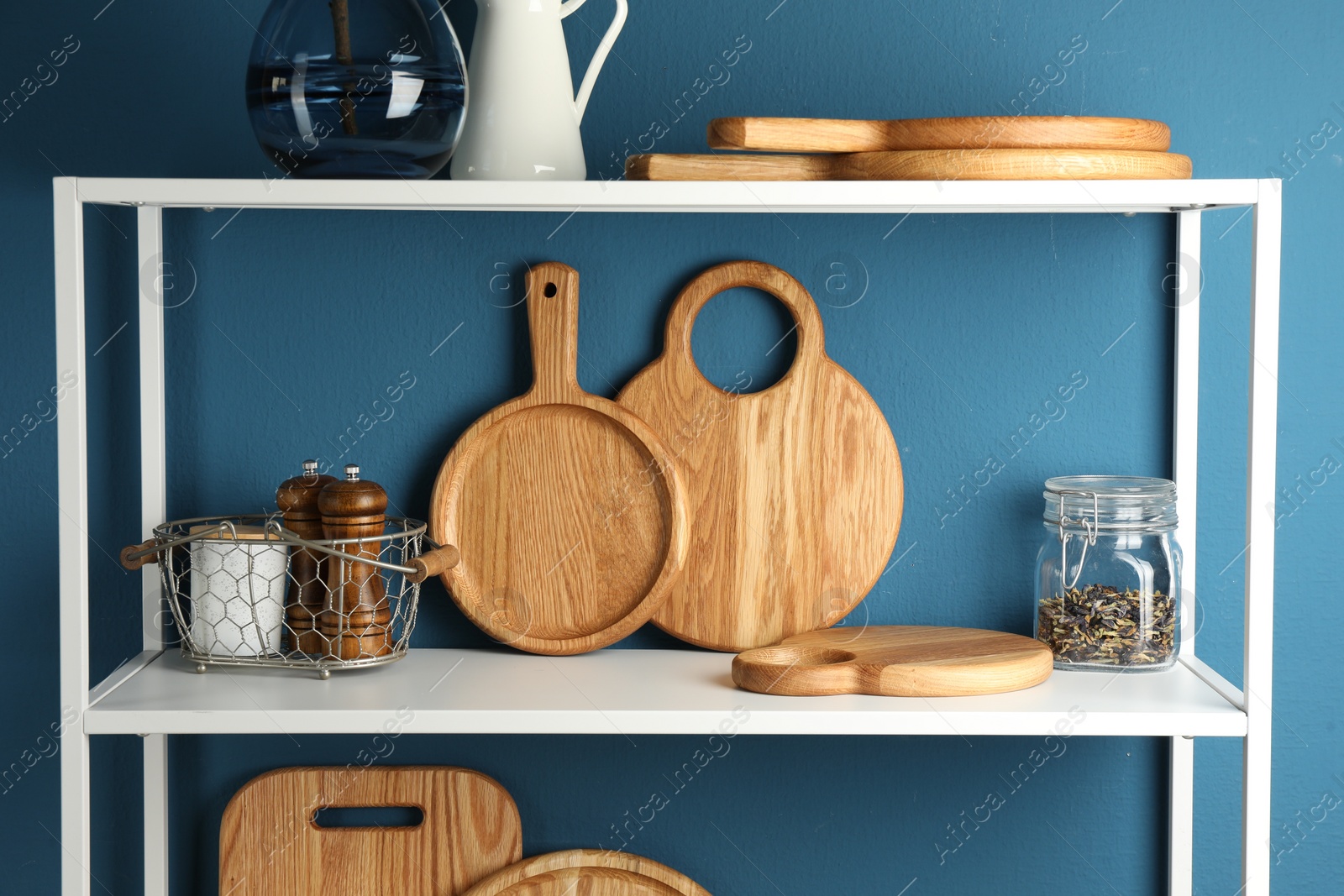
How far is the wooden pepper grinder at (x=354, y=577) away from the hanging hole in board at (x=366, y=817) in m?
0.22

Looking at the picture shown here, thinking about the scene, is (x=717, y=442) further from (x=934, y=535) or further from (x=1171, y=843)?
(x=1171, y=843)

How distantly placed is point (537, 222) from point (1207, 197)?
571 millimetres

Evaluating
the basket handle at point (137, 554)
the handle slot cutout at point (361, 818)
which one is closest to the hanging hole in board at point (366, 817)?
the handle slot cutout at point (361, 818)

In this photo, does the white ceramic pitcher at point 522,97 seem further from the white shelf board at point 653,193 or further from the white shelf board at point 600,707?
the white shelf board at point 600,707

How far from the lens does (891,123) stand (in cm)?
90

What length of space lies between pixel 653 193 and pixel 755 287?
23 cm

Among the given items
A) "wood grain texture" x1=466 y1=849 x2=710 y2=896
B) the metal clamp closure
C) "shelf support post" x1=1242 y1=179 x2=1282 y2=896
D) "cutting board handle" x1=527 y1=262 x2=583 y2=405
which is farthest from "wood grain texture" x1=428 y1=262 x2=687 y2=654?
"shelf support post" x1=1242 y1=179 x2=1282 y2=896

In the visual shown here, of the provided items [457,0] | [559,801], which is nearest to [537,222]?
[457,0]

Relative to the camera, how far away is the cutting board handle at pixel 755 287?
3.49 ft

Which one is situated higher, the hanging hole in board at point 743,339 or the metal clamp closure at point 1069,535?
the hanging hole in board at point 743,339

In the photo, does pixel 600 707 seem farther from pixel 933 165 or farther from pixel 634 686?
pixel 933 165

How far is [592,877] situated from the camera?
107 centimetres

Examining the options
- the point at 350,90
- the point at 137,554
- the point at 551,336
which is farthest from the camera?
the point at 551,336

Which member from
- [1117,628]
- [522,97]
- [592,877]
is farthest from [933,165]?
[592,877]
